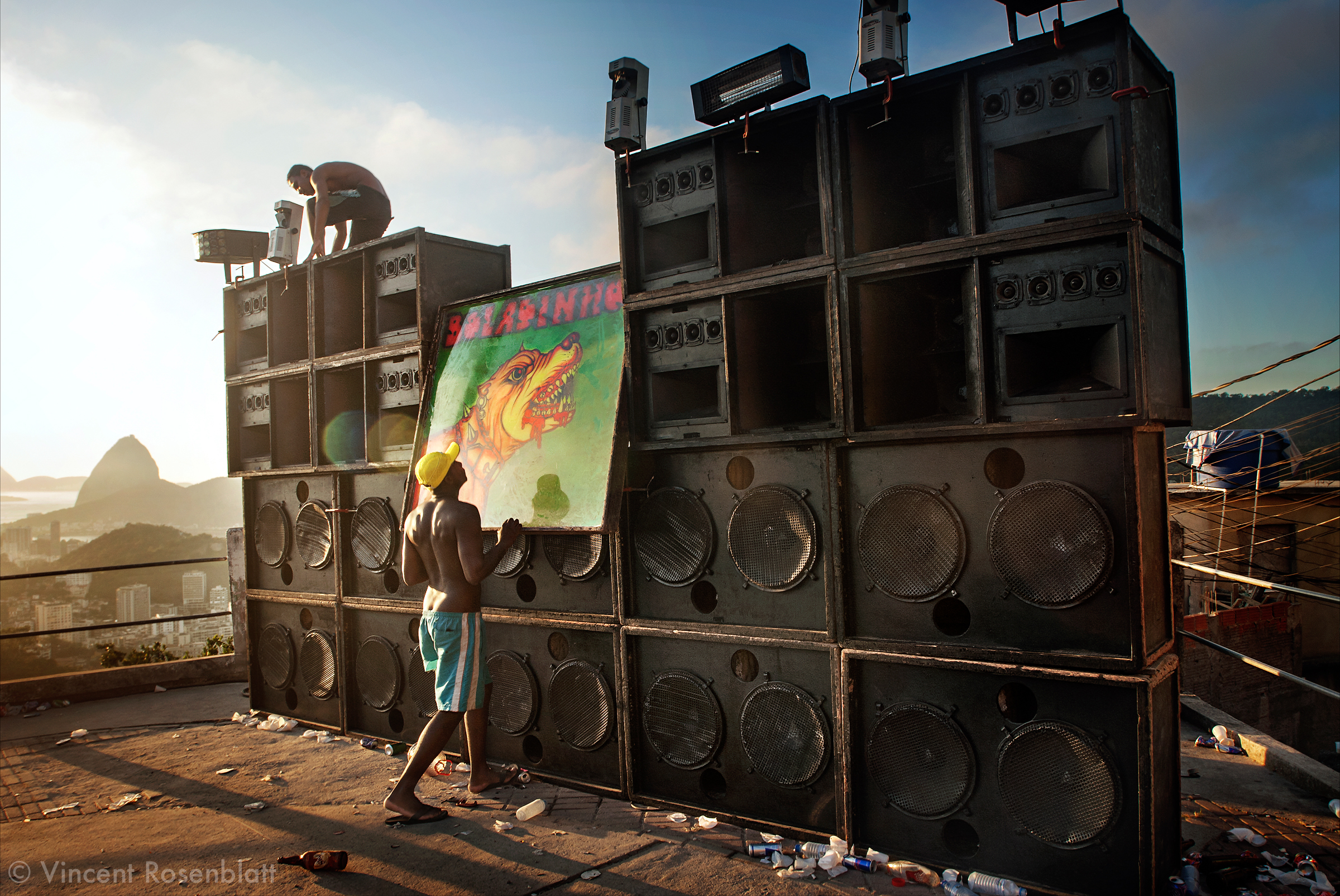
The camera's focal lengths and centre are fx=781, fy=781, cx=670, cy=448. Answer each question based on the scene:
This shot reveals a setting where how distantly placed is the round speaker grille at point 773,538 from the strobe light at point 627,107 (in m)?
2.17

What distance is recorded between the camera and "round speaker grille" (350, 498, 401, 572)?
5965mm

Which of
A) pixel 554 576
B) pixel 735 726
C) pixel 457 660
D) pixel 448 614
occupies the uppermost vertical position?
pixel 554 576

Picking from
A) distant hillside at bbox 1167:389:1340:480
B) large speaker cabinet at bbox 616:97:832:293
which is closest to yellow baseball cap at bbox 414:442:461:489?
large speaker cabinet at bbox 616:97:832:293

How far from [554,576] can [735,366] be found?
73.6 inches

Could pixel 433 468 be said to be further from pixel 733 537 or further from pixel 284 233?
pixel 284 233

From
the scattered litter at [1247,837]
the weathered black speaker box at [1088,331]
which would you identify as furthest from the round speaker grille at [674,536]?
the scattered litter at [1247,837]

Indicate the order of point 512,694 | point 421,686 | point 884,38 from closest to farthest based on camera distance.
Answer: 1. point 884,38
2. point 512,694
3. point 421,686

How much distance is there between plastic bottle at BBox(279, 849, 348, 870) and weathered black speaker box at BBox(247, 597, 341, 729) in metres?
2.65

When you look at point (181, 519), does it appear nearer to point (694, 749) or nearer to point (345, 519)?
point (345, 519)

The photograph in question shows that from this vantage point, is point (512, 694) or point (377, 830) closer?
point (377, 830)

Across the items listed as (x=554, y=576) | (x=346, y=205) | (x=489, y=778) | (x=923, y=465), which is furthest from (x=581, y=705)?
(x=346, y=205)

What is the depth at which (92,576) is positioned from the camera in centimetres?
1268

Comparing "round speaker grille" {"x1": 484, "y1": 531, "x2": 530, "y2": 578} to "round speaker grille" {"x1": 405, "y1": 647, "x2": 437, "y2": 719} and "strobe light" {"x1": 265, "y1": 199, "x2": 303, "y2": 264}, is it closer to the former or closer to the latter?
"round speaker grille" {"x1": 405, "y1": 647, "x2": 437, "y2": 719}

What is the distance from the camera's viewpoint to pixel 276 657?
271 inches
